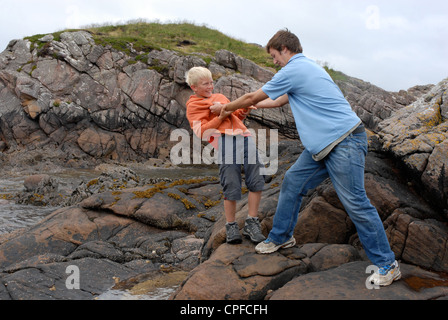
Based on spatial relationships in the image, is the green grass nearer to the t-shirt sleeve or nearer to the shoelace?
the t-shirt sleeve

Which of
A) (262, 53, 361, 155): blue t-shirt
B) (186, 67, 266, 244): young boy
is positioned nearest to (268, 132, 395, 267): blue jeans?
(262, 53, 361, 155): blue t-shirt

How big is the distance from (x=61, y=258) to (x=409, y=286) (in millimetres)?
5499

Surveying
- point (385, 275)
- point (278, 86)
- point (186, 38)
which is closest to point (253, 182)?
point (278, 86)

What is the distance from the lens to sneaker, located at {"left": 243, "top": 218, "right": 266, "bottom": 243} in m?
4.66

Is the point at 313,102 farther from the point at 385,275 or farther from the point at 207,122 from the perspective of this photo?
the point at 385,275

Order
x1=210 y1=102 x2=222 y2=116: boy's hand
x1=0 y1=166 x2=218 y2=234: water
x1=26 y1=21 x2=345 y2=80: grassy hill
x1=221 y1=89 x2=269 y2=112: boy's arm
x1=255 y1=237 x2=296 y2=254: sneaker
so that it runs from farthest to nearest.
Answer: x1=26 y1=21 x2=345 y2=80: grassy hill
x1=0 y1=166 x2=218 y2=234: water
x1=210 y1=102 x2=222 y2=116: boy's hand
x1=255 y1=237 x2=296 y2=254: sneaker
x1=221 y1=89 x2=269 y2=112: boy's arm

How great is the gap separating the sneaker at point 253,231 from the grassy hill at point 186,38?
29114 mm

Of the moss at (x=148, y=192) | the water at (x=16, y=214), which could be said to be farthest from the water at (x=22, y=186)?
the moss at (x=148, y=192)

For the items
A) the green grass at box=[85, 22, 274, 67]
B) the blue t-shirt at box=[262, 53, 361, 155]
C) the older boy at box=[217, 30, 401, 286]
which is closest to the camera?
the older boy at box=[217, 30, 401, 286]

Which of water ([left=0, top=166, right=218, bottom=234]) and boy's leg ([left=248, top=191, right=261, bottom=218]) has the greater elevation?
boy's leg ([left=248, top=191, right=261, bottom=218])

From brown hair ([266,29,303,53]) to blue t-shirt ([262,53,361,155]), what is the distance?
17 centimetres

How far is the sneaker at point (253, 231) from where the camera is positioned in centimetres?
466

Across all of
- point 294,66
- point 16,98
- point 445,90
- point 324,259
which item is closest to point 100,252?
point 324,259
